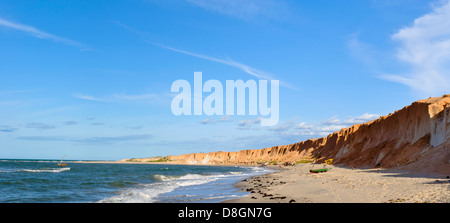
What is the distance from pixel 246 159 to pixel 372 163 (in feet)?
338

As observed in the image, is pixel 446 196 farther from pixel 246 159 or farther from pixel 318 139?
pixel 246 159

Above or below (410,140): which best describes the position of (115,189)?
below

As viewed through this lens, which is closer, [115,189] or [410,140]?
[115,189]
